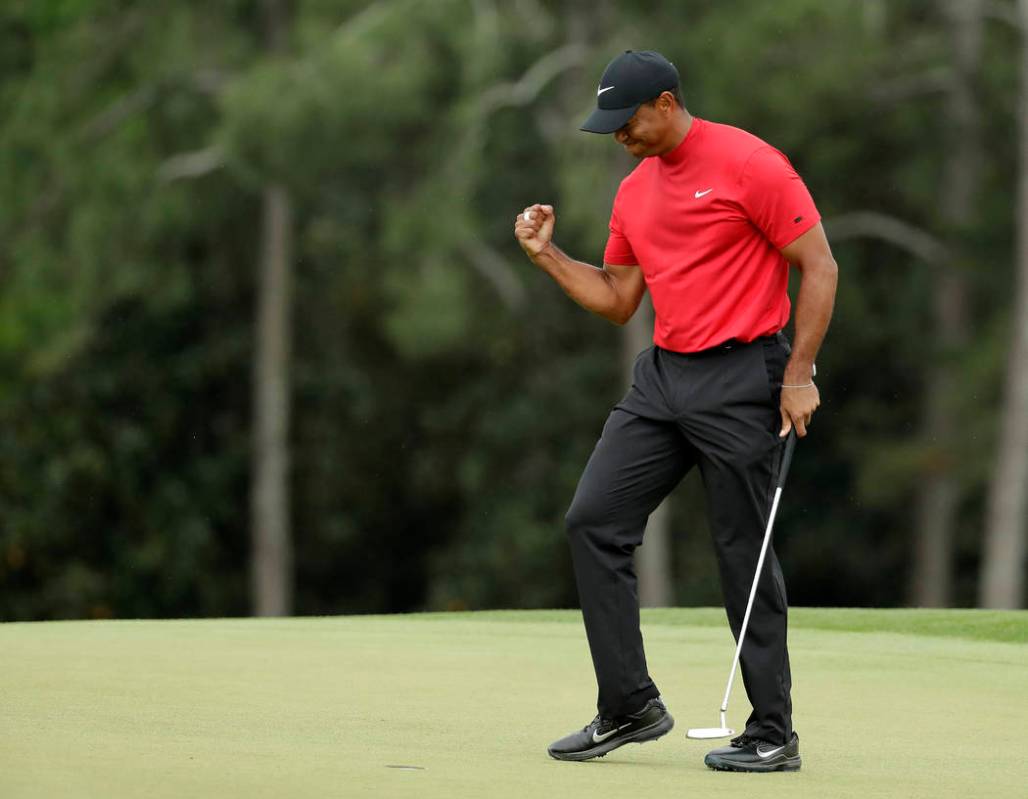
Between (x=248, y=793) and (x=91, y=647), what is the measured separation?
3.37m

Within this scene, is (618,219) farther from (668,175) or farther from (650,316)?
(650,316)

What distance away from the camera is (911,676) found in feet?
24.6

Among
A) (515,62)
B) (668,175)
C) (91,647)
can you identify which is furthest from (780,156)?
(515,62)

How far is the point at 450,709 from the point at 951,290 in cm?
2102

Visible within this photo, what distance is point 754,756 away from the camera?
5.31m

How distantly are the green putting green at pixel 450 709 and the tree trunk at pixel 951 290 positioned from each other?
16.6 m

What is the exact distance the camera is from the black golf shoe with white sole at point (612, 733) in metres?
5.38

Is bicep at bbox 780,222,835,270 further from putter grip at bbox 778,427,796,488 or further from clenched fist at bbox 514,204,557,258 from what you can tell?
clenched fist at bbox 514,204,557,258

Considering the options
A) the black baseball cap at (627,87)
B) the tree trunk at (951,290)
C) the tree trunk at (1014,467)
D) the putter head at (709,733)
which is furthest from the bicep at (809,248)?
the tree trunk at (951,290)

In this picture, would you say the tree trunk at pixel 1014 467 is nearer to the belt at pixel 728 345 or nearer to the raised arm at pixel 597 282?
the raised arm at pixel 597 282

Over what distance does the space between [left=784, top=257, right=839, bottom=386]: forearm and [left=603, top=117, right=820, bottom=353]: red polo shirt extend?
0.10 meters

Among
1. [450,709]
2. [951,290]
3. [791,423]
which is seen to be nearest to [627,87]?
[791,423]

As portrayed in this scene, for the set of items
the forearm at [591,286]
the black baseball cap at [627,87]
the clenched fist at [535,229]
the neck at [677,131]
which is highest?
the black baseball cap at [627,87]

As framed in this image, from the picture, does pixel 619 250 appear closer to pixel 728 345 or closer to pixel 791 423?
pixel 728 345
